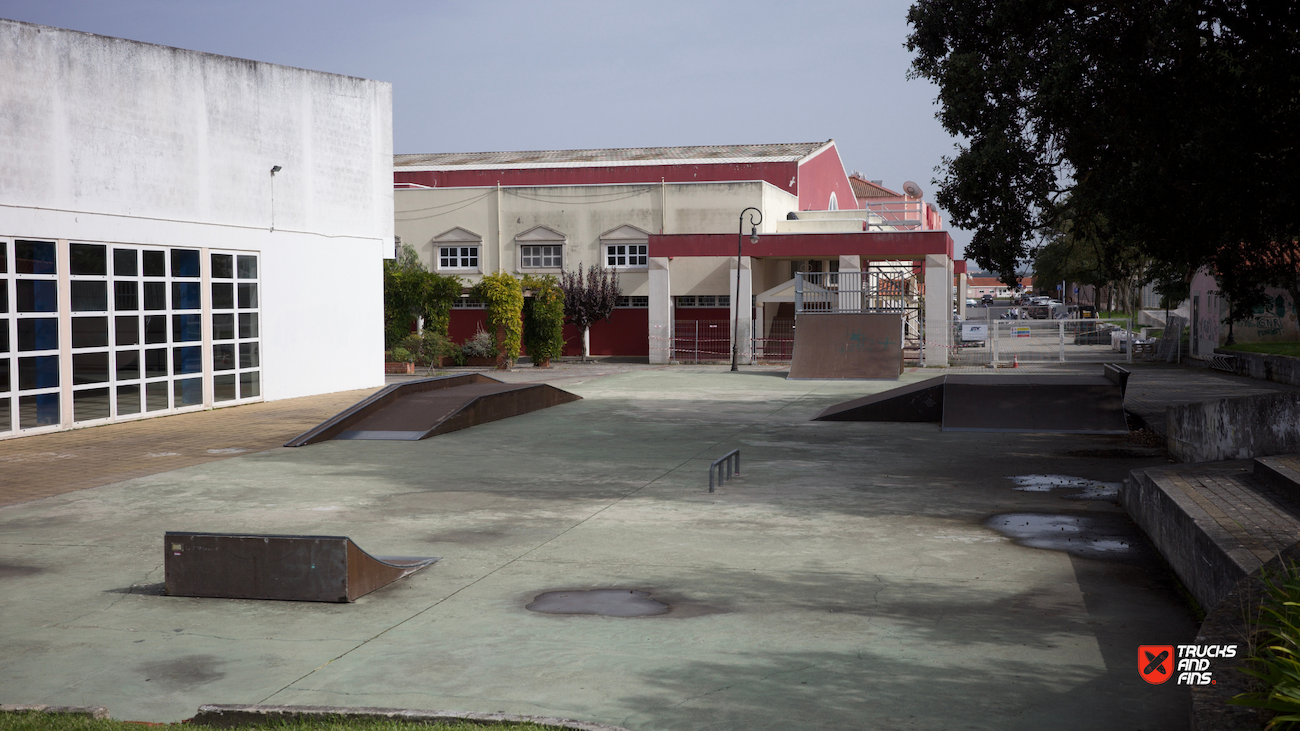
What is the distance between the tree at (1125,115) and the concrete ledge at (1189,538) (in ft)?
13.4

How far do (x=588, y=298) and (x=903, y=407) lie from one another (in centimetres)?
2079

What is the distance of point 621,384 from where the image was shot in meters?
25.5

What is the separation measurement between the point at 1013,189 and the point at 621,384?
1364 centimetres

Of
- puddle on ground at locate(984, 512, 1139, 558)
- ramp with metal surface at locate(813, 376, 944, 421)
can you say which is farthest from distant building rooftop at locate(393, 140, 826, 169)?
puddle on ground at locate(984, 512, 1139, 558)

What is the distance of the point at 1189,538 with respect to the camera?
6598mm

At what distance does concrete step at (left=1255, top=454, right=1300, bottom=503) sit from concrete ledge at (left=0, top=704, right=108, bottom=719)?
23.6 ft

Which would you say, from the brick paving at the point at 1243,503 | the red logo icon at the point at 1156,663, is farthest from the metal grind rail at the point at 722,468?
the red logo icon at the point at 1156,663

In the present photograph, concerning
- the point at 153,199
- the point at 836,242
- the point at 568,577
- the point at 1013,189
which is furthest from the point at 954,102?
the point at 836,242

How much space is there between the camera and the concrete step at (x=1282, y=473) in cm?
712

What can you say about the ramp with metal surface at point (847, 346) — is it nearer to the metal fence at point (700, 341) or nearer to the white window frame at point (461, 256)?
the metal fence at point (700, 341)

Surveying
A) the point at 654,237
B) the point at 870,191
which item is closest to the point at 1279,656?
the point at 654,237

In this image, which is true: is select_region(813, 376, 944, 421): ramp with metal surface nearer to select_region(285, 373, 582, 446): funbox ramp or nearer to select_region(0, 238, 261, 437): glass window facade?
select_region(285, 373, 582, 446): funbox ramp

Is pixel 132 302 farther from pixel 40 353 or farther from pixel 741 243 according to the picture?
pixel 741 243

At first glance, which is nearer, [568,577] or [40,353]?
[568,577]
